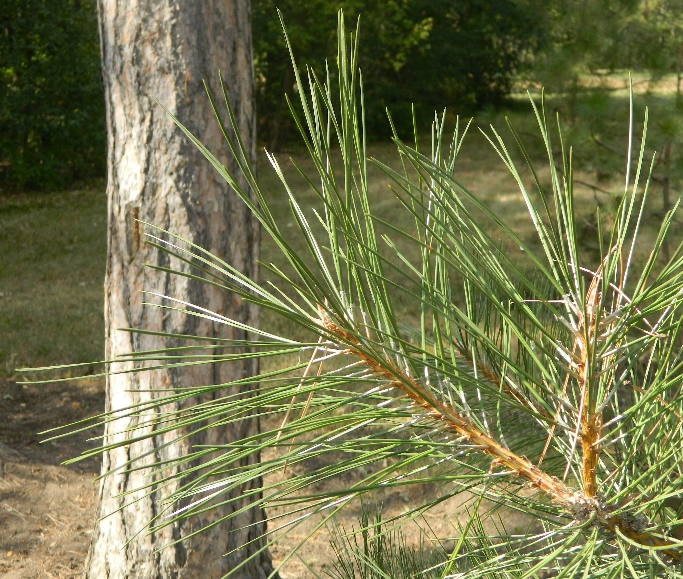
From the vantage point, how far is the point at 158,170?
2.63 m

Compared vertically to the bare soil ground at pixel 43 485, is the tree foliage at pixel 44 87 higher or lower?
higher

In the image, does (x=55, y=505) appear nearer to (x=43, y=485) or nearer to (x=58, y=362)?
(x=43, y=485)

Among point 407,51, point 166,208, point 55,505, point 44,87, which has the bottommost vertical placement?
point 55,505

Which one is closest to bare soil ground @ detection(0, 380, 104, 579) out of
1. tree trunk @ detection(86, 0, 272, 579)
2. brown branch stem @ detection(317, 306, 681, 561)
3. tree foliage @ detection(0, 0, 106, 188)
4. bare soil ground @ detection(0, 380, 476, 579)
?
bare soil ground @ detection(0, 380, 476, 579)

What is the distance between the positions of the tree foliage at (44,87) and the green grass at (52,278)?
621 mm

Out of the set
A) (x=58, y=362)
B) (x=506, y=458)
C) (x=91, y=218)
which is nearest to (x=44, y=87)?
(x=91, y=218)

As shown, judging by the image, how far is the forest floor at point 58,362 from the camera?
3.61m

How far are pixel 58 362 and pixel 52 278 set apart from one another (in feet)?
8.29

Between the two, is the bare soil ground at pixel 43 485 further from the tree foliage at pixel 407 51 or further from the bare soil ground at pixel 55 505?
the tree foliage at pixel 407 51

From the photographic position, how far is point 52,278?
26.1ft

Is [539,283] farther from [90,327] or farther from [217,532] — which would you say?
[90,327]

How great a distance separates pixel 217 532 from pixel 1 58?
942 cm

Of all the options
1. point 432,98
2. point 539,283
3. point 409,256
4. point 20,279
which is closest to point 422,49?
point 432,98

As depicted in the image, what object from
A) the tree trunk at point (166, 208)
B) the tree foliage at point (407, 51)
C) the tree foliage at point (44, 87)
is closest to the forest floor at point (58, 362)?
the tree trunk at point (166, 208)
